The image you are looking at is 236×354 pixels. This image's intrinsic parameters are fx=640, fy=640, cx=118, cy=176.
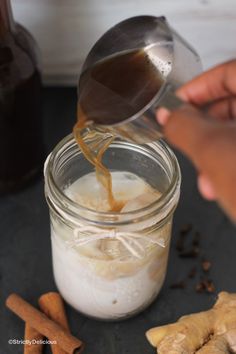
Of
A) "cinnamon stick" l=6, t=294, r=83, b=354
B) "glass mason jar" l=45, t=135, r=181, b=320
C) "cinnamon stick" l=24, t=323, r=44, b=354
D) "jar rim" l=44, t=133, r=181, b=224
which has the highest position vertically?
"jar rim" l=44, t=133, r=181, b=224

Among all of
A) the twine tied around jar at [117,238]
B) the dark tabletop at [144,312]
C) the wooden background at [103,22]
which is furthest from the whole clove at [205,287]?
the wooden background at [103,22]

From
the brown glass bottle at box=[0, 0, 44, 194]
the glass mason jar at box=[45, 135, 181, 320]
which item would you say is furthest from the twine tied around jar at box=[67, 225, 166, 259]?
the brown glass bottle at box=[0, 0, 44, 194]

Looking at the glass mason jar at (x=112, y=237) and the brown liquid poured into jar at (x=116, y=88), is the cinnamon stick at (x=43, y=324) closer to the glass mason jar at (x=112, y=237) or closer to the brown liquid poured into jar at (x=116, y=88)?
the glass mason jar at (x=112, y=237)

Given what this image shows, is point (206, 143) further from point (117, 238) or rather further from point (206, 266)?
point (206, 266)

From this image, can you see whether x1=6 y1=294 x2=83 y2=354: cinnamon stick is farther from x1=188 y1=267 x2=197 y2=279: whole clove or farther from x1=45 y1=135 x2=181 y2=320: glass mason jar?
x1=188 y1=267 x2=197 y2=279: whole clove

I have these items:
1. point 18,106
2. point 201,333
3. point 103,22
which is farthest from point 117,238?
point 103,22

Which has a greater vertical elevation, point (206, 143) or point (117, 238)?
point (206, 143)
